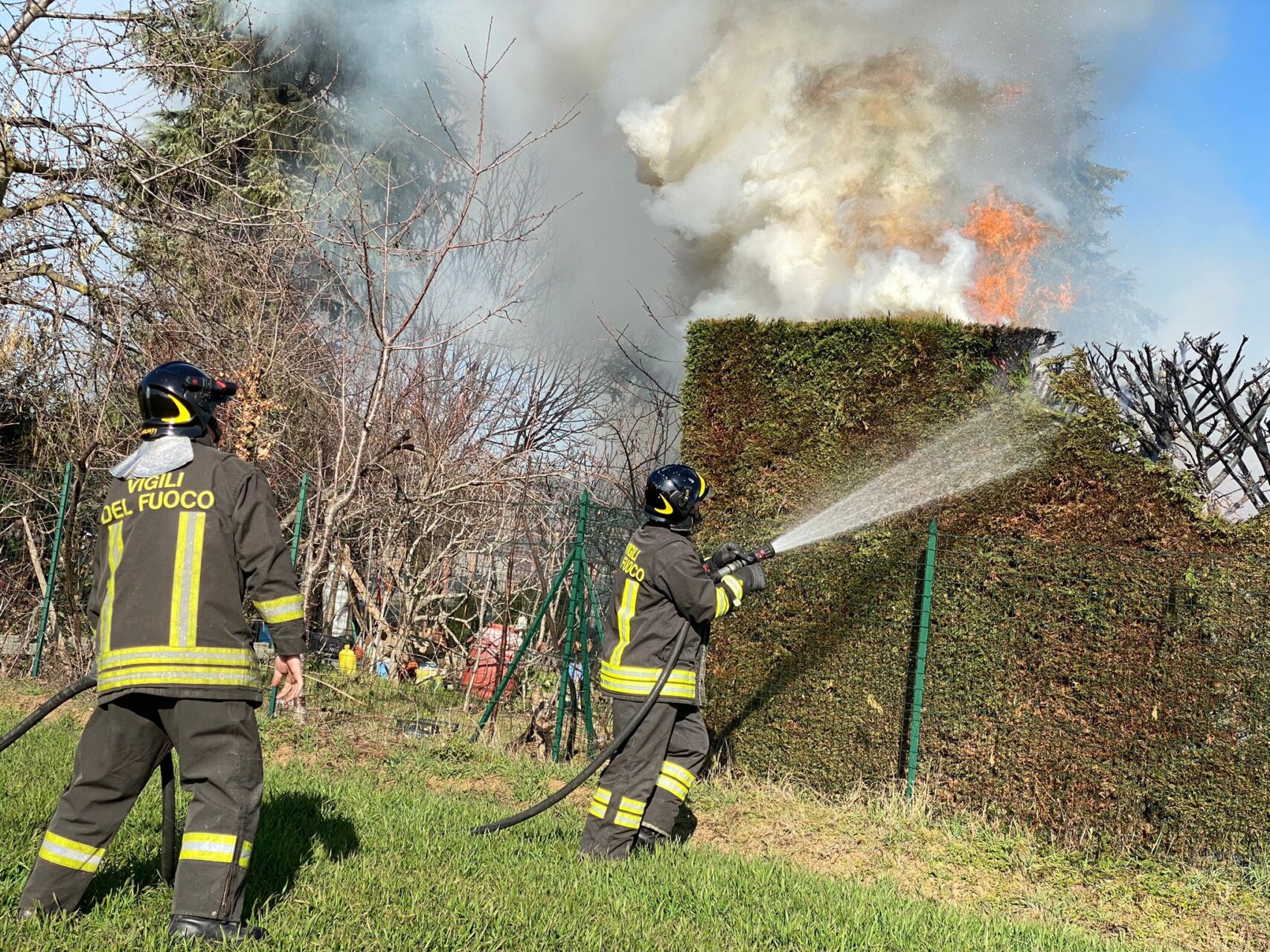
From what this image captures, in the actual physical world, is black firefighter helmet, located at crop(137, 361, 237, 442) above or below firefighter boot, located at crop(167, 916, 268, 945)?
above

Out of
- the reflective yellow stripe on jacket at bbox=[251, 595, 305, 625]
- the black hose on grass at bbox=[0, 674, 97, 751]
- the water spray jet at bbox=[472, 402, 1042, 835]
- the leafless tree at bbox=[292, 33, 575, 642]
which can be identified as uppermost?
the leafless tree at bbox=[292, 33, 575, 642]

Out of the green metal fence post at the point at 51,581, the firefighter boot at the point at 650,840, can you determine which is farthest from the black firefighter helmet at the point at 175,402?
the green metal fence post at the point at 51,581

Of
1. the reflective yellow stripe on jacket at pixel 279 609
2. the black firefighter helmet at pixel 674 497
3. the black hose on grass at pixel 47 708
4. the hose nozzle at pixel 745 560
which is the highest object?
the black firefighter helmet at pixel 674 497

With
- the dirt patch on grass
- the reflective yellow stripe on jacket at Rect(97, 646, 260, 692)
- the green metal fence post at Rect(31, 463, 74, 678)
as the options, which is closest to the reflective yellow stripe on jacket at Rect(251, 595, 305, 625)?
the reflective yellow stripe on jacket at Rect(97, 646, 260, 692)

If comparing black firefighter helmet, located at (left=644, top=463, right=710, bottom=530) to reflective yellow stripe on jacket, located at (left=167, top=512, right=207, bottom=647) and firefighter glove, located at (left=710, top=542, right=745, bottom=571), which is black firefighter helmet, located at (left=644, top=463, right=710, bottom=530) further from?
reflective yellow stripe on jacket, located at (left=167, top=512, right=207, bottom=647)

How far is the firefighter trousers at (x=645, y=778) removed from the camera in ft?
16.0

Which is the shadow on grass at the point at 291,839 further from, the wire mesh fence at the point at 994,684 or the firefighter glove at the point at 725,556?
the wire mesh fence at the point at 994,684

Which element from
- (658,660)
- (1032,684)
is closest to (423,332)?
(1032,684)

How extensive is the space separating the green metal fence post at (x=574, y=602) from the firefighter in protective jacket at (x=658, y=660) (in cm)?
213

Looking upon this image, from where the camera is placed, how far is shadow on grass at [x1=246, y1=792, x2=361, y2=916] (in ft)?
13.1

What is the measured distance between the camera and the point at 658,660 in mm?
5039

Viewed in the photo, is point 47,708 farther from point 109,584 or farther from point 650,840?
point 650,840

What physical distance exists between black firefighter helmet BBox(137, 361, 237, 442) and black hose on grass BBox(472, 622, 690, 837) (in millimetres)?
2296

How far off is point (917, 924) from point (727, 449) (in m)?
3.97
